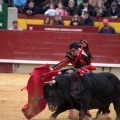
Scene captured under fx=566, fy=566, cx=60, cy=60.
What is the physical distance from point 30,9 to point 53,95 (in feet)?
30.5

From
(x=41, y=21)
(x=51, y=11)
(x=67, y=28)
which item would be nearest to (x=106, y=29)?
(x=67, y=28)

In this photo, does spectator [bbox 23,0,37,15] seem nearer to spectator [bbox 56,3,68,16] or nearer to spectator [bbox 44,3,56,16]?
spectator [bbox 44,3,56,16]

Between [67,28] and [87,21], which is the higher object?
[87,21]

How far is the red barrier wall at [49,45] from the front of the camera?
14.6 metres

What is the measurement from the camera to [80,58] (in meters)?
7.96

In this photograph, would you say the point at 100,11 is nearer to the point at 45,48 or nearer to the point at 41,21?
the point at 41,21

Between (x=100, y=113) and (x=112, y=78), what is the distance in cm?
62

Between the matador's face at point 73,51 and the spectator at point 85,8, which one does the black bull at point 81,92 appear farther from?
the spectator at point 85,8

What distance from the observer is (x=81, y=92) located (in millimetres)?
7512

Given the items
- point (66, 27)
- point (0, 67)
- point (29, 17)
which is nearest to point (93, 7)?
point (66, 27)

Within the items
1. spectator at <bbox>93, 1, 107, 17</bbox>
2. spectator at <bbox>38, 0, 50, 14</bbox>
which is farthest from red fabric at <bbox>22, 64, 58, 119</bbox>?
spectator at <bbox>38, 0, 50, 14</bbox>

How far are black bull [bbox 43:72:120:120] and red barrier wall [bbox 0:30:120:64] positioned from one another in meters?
6.60

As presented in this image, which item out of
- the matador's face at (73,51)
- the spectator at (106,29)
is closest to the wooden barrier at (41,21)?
the spectator at (106,29)

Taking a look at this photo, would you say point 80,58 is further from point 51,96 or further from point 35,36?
point 35,36
